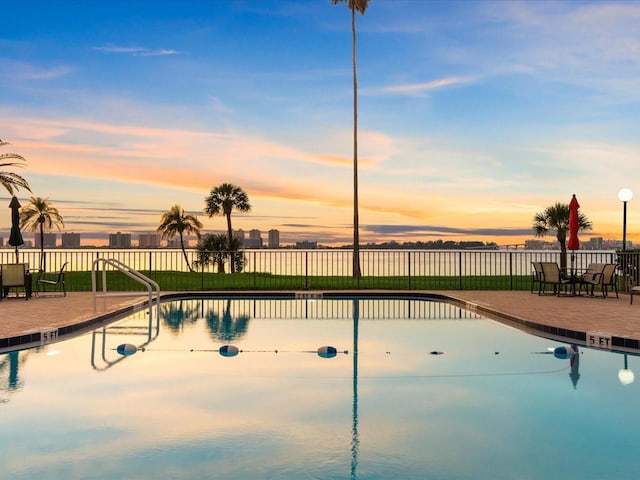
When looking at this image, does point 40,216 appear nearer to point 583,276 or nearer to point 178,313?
point 178,313

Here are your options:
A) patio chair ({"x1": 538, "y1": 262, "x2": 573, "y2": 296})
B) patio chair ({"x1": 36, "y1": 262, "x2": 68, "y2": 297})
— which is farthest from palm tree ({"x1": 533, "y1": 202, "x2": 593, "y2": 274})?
patio chair ({"x1": 36, "y1": 262, "x2": 68, "y2": 297})

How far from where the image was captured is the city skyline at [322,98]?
16.4 m

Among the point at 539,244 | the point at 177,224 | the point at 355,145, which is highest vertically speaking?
the point at 355,145

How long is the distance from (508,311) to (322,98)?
1111 centimetres

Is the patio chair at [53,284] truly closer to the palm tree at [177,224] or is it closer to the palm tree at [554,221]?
the palm tree at [554,221]

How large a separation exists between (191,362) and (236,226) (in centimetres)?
Answer: 3698

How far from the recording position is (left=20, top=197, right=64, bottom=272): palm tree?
4147 centimetres

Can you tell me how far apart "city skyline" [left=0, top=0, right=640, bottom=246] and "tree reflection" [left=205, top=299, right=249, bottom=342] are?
7.43m

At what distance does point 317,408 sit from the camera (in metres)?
5.11

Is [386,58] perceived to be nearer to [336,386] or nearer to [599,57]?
[599,57]

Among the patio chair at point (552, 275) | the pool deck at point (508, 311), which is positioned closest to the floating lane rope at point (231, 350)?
the pool deck at point (508, 311)

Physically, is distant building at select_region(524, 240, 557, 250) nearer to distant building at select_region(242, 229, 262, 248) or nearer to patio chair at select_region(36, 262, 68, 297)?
distant building at select_region(242, 229, 262, 248)

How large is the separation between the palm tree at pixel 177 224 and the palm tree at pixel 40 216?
989 cm

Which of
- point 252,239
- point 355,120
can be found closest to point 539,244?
point 355,120
